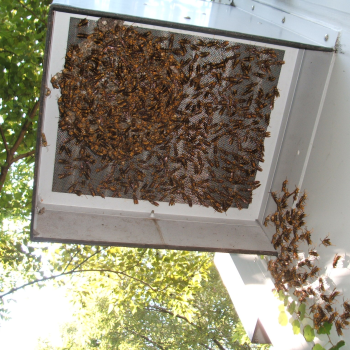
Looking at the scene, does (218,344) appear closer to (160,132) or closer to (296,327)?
(296,327)

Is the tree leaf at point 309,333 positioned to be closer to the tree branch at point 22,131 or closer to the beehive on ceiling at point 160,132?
the beehive on ceiling at point 160,132

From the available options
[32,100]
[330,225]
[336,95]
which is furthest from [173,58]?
[32,100]

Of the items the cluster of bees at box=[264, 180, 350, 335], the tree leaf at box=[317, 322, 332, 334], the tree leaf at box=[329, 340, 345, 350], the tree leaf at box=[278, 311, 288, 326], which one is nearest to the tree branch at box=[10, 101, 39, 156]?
the cluster of bees at box=[264, 180, 350, 335]

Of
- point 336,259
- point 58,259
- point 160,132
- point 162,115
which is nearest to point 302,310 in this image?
point 336,259

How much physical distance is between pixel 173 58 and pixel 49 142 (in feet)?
4.54

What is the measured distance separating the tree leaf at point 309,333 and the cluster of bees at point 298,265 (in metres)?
0.10

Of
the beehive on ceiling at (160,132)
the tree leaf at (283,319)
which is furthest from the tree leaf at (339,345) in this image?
the beehive on ceiling at (160,132)

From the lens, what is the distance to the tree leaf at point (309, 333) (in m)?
3.19

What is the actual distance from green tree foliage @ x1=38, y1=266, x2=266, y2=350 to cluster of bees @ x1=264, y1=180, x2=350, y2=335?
12344 mm

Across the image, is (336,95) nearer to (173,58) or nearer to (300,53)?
(300,53)

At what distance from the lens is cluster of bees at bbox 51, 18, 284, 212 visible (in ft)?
10.0

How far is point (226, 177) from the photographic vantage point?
12.4 ft

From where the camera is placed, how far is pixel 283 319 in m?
3.71

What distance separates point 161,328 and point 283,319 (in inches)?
546
